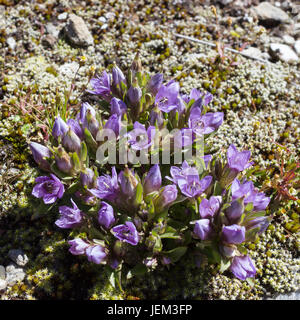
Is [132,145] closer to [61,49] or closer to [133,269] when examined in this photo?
[133,269]

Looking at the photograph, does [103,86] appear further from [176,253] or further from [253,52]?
[253,52]

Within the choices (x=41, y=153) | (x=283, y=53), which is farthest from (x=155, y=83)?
(x=283, y=53)

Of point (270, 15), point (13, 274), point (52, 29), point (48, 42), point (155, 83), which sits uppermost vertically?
point (270, 15)

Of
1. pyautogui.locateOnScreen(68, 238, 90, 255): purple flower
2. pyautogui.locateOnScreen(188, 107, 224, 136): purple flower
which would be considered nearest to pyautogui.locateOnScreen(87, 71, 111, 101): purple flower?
pyautogui.locateOnScreen(188, 107, 224, 136): purple flower

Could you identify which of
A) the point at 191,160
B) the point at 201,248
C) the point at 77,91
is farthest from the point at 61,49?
the point at 201,248

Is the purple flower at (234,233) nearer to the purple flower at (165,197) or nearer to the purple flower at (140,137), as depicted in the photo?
the purple flower at (165,197)
